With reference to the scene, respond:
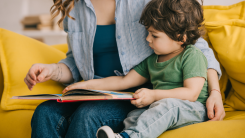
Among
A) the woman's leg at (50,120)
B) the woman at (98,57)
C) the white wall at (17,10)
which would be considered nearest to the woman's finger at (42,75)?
the woman at (98,57)

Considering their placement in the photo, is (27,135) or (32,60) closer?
(27,135)

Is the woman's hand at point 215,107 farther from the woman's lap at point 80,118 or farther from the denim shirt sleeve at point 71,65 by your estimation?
the denim shirt sleeve at point 71,65

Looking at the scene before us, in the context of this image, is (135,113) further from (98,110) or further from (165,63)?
(165,63)

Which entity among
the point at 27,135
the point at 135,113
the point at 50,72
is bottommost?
the point at 27,135

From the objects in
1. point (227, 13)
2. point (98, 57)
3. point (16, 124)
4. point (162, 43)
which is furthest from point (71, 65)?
point (227, 13)

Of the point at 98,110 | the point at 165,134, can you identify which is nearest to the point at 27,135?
the point at 98,110

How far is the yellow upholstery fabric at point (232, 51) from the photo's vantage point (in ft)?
2.81

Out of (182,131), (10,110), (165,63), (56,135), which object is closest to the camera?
(182,131)

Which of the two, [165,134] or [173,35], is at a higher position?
[173,35]

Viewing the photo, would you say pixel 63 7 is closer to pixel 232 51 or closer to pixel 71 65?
pixel 71 65

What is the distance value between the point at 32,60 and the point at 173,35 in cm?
74

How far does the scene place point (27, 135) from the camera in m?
0.88

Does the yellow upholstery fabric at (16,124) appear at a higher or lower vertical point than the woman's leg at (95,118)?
lower

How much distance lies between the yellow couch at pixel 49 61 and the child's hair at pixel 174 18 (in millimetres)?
194
